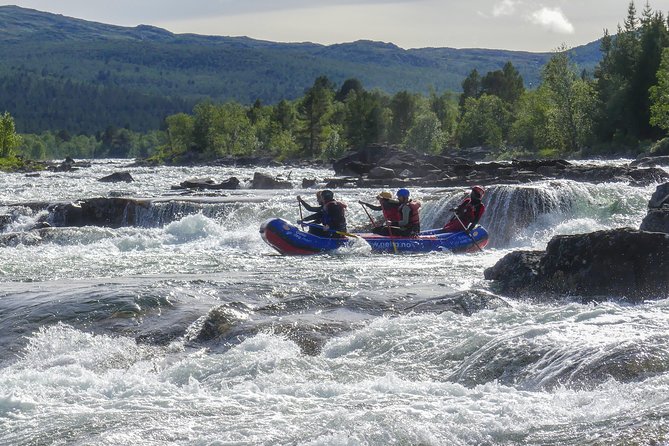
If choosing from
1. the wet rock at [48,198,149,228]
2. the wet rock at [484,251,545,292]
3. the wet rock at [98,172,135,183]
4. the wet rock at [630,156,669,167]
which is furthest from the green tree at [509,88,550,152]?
the wet rock at [484,251,545,292]

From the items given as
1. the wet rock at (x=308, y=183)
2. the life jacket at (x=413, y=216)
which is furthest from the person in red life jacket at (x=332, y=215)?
the wet rock at (x=308, y=183)

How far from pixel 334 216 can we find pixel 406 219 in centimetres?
175

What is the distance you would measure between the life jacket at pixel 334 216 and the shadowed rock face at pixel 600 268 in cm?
768

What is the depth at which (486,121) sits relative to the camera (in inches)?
3538

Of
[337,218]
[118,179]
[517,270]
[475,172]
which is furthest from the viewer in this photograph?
[118,179]

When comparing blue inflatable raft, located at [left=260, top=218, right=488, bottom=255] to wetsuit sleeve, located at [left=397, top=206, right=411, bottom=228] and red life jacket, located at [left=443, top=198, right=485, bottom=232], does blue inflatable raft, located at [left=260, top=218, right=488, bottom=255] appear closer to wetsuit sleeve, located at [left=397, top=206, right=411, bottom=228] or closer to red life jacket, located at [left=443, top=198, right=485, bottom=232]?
red life jacket, located at [left=443, top=198, right=485, bottom=232]

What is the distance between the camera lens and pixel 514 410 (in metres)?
8.31

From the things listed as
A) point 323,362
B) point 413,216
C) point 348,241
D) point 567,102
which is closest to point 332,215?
point 348,241

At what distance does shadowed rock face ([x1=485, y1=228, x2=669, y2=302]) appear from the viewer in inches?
503

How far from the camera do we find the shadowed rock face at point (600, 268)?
12773 millimetres

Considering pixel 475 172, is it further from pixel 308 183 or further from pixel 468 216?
pixel 468 216

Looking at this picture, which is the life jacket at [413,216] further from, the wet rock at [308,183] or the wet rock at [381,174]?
the wet rock at [308,183]

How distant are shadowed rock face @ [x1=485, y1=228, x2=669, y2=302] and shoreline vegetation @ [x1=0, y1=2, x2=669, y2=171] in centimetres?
3767

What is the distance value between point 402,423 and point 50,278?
11157 millimetres
